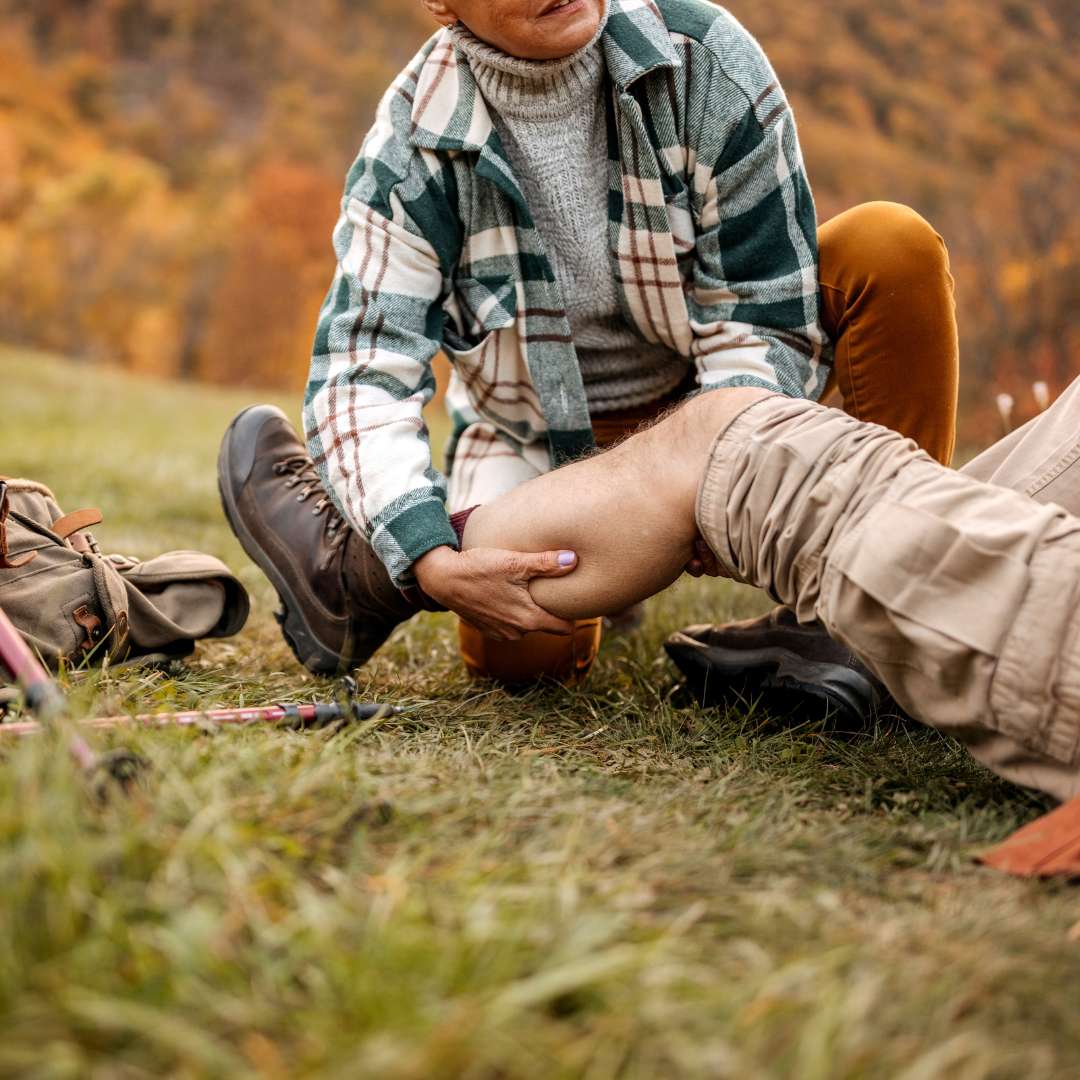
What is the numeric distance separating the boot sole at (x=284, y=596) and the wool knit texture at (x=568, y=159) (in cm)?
77

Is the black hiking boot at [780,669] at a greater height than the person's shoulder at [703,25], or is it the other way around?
the person's shoulder at [703,25]

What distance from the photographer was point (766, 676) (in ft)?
6.87

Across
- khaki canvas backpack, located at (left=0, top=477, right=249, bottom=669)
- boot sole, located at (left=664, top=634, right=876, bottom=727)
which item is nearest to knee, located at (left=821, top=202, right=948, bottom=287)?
boot sole, located at (left=664, top=634, right=876, bottom=727)

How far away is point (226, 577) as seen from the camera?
239cm

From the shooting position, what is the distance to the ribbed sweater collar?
2.10 meters

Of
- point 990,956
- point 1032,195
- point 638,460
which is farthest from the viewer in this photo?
point 1032,195

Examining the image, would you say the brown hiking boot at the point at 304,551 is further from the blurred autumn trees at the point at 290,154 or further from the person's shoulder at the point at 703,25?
the blurred autumn trees at the point at 290,154

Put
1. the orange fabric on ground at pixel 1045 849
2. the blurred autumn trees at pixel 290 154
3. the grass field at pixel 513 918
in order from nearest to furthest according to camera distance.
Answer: the grass field at pixel 513 918, the orange fabric on ground at pixel 1045 849, the blurred autumn trees at pixel 290 154

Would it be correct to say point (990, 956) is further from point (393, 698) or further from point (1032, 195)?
point (1032, 195)

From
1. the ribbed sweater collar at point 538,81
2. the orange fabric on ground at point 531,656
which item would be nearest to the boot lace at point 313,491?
the orange fabric on ground at point 531,656

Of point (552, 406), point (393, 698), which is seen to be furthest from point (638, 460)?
point (393, 698)

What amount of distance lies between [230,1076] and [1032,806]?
1156mm

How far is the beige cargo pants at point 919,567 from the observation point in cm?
141

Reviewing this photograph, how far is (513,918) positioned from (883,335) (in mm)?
1498
